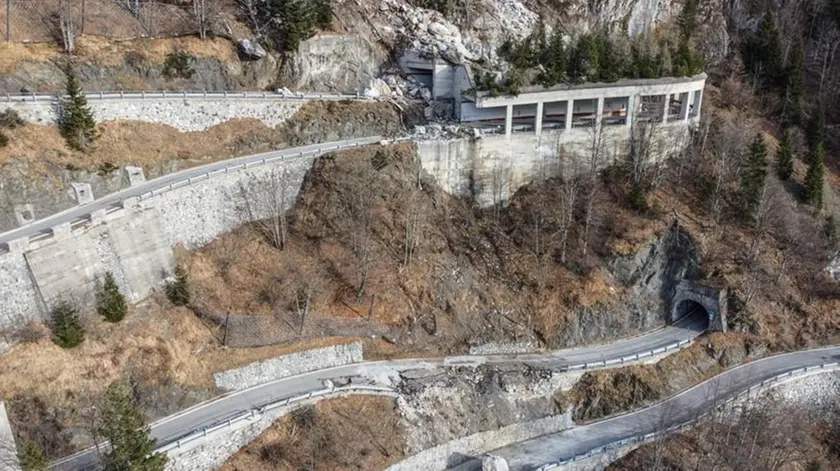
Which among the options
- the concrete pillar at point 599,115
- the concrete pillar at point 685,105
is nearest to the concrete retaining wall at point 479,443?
the concrete pillar at point 599,115

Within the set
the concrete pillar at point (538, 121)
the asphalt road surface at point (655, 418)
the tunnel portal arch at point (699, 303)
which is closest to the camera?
the asphalt road surface at point (655, 418)

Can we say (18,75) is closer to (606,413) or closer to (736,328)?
(606,413)

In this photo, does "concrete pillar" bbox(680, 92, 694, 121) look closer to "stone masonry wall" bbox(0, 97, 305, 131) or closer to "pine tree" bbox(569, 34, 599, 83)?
"pine tree" bbox(569, 34, 599, 83)

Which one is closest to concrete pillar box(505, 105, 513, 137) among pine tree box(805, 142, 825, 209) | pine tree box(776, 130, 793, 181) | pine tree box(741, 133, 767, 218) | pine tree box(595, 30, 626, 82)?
pine tree box(595, 30, 626, 82)

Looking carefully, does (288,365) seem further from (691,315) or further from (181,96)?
(691,315)

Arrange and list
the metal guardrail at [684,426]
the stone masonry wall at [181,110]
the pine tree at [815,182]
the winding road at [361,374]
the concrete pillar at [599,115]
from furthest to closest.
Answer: the pine tree at [815,182] < the concrete pillar at [599,115] < the stone masonry wall at [181,110] < the metal guardrail at [684,426] < the winding road at [361,374]

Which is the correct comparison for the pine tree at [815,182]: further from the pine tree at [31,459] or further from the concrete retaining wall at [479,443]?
the pine tree at [31,459]
